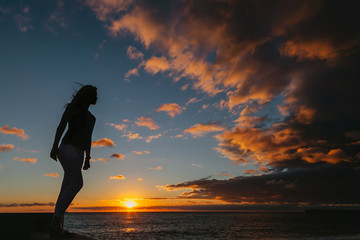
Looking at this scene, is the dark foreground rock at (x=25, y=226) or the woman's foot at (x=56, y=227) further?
the dark foreground rock at (x=25, y=226)

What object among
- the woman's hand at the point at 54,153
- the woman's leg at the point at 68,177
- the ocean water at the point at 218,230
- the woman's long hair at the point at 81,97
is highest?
the woman's long hair at the point at 81,97

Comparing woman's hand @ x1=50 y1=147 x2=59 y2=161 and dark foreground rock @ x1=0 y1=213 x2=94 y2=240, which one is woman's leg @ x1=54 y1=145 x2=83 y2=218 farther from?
dark foreground rock @ x1=0 y1=213 x2=94 y2=240

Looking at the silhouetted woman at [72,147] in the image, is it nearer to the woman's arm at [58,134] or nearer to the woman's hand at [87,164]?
the woman's arm at [58,134]

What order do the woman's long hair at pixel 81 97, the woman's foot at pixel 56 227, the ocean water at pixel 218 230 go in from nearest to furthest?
the woman's foot at pixel 56 227 < the woman's long hair at pixel 81 97 < the ocean water at pixel 218 230

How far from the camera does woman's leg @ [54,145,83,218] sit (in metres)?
3.20

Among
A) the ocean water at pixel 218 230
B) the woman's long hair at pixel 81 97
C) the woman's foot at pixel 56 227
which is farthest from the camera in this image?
the ocean water at pixel 218 230

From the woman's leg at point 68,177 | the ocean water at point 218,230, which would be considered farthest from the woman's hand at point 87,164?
the ocean water at point 218,230

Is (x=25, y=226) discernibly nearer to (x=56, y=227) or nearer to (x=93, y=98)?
(x=56, y=227)

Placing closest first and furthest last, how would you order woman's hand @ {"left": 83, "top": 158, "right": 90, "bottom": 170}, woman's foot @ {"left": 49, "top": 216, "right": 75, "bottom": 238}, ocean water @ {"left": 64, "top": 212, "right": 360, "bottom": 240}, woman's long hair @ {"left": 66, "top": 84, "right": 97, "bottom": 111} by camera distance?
1. woman's foot @ {"left": 49, "top": 216, "right": 75, "bottom": 238}
2. woman's long hair @ {"left": 66, "top": 84, "right": 97, "bottom": 111}
3. woman's hand @ {"left": 83, "top": 158, "right": 90, "bottom": 170}
4. ocean water @ {"left": 64, "top": 212, "right": 360, "bottom": 240}

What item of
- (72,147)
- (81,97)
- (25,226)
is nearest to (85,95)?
(81,97)

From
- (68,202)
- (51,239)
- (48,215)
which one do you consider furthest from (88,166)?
(48,215)

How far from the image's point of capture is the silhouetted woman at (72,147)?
321cm

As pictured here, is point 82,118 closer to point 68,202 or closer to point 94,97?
point 94,97

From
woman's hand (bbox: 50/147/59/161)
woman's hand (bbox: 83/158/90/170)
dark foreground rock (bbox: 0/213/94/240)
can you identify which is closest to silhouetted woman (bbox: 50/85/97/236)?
woman's hand (bbox: 50/147/59/161)
